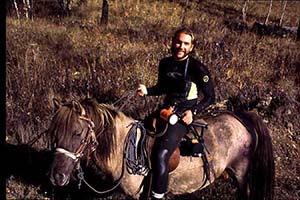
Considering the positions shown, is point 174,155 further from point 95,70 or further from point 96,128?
point 95,70

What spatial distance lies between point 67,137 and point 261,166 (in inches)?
93.2

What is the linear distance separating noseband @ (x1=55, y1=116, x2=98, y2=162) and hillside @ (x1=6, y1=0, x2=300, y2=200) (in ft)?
4.17

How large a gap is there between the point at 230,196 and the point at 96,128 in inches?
97.5

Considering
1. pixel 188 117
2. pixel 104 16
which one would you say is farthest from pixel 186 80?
pixel 104 16

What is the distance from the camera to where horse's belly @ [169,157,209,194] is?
4.16m

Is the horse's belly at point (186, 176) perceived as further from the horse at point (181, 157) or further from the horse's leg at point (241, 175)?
the horse's leg at point (241, 175)

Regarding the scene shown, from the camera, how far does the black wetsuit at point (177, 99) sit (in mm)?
3863

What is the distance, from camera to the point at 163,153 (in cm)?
383

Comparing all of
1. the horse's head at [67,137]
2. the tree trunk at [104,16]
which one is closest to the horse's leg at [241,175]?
the horse's head at [67,137]

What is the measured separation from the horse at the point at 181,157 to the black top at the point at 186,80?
1.46 ft

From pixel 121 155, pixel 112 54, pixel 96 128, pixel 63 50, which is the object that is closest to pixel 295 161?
pixel 121 155

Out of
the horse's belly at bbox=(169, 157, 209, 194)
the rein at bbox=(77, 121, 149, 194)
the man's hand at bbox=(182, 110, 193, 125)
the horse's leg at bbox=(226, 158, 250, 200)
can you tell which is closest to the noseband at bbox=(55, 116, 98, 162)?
the rein at bbox=(77, 121, 149, 194)

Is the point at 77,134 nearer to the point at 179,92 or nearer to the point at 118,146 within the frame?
the point at 118,146

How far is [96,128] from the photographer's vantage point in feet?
11.9
